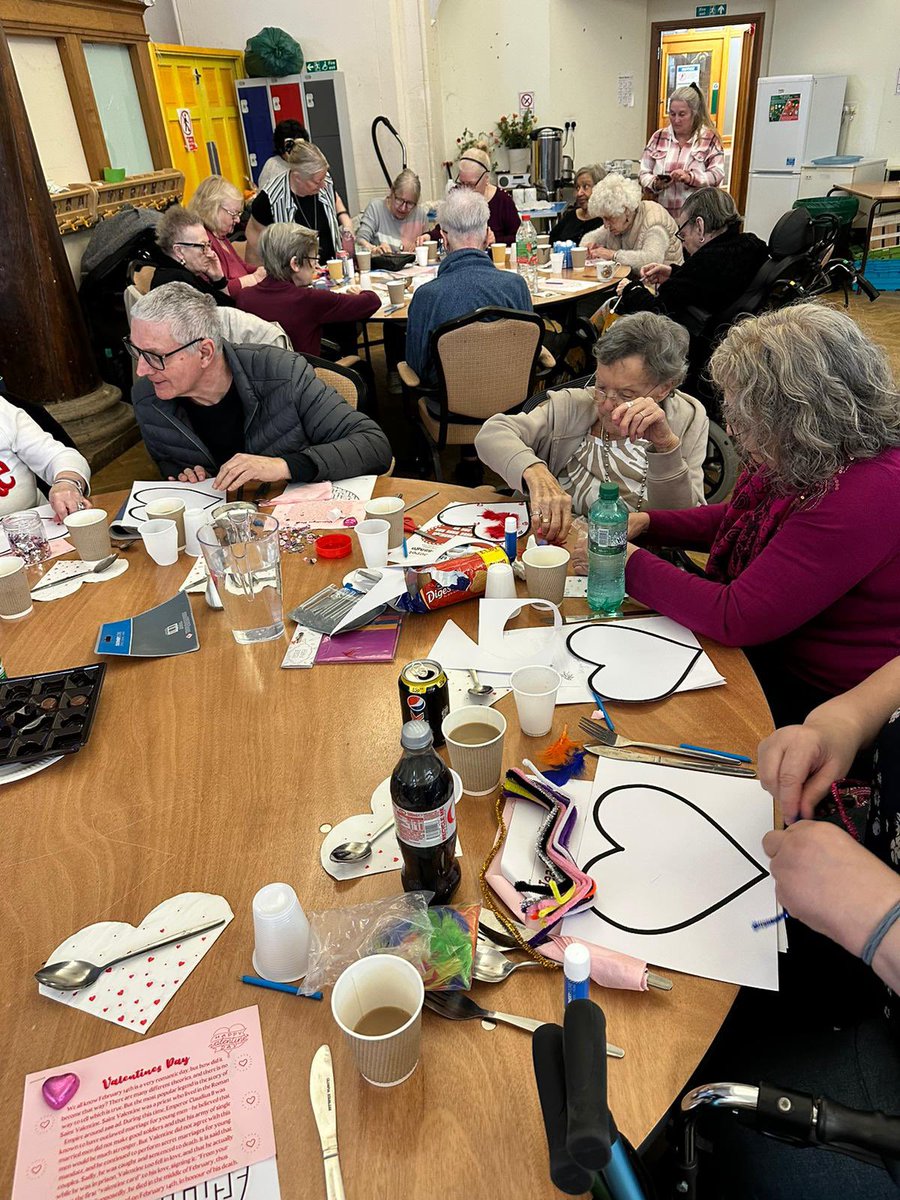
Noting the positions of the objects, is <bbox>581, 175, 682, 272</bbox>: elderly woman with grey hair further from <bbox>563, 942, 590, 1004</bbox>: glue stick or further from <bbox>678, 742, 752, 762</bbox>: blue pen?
<bbox>563, 942, 590, 1004</bbox>: glue stick

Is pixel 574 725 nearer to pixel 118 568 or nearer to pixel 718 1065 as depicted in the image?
pixel 718 1065

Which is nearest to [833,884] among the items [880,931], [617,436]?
[880,931]

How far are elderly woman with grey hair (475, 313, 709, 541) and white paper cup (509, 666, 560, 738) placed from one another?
0.62m

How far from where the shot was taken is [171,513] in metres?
1.93

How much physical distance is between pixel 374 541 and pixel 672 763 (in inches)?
32.2

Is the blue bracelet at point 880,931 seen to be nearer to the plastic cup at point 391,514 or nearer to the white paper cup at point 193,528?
the plastic cup at point 391,514

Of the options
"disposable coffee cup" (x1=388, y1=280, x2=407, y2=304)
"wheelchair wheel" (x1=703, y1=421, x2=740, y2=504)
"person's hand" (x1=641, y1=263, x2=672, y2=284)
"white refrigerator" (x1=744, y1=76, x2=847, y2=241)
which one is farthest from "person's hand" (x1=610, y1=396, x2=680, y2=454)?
"white refrigerator" (x1=744, y1=76, x2=847, y2=241)

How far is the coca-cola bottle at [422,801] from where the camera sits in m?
0.87

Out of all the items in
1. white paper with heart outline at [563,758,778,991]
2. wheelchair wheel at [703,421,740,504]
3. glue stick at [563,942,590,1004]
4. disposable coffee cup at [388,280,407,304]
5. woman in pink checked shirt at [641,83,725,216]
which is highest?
woman in pink checked shirt at [641,83,725,216]

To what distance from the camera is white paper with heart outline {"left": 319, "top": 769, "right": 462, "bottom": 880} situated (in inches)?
40.8

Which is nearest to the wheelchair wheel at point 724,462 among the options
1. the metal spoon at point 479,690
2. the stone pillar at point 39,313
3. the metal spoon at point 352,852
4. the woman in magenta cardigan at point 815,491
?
the woman in magenta cardigan at point 815,491

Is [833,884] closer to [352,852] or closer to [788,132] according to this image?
[352,852]

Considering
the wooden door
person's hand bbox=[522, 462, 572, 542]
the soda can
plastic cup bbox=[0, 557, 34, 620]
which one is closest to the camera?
the soda can

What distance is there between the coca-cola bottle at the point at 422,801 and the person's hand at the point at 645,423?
1262 millimetres
